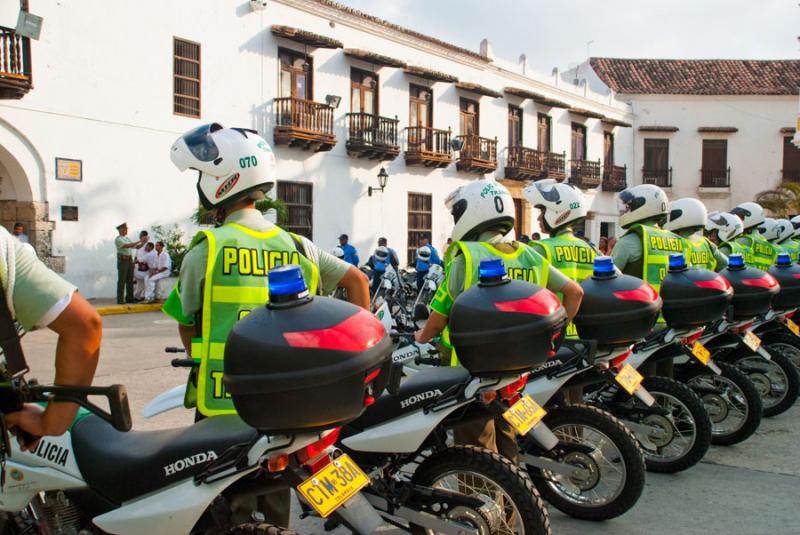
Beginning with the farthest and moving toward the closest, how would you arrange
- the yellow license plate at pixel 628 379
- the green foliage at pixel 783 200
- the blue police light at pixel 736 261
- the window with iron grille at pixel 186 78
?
the green foliage at pixel 783 200, the window with iron grille at pixel 186 78, the blue police light at pixel 736 261, the yellow license plate at pixel 628 379

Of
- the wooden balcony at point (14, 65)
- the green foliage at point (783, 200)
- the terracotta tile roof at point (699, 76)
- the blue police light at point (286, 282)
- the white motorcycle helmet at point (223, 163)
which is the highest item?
the terracotta tile roof at point (699, 76)

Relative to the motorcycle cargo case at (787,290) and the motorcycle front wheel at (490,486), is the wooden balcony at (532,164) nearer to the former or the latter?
the motorcycle cargo case at (787,290)

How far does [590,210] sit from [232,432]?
32.3 meters

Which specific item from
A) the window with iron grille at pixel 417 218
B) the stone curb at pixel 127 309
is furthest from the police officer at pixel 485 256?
the window with iron grille at pixel 417 218

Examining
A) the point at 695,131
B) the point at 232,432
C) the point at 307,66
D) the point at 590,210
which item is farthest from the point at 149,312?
the point at 695,131

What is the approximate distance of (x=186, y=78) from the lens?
57.5ft

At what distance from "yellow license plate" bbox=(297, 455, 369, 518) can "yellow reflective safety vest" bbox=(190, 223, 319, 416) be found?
51 cm

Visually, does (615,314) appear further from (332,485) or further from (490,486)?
(332,485)

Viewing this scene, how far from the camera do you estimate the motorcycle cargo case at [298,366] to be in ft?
7.27

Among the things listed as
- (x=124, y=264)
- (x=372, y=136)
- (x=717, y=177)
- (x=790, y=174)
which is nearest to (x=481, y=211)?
(x=124, y=264)

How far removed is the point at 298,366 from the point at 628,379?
266cm

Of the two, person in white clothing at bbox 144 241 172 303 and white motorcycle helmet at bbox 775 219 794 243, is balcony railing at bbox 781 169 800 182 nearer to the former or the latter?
white motorcycle helmet at bbox 775 219 794 243

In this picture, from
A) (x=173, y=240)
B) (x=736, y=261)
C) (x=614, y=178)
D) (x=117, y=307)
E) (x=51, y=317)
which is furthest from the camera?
(x=614, y=178)

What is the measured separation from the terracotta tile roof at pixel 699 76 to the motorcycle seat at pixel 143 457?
3658 cm
